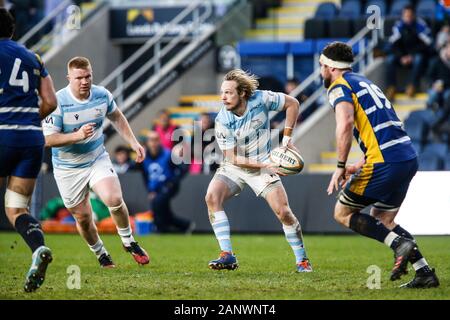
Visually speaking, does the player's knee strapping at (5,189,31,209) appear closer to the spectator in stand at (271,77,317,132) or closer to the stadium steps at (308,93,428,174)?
the stadium steps at (308,93,428,174)

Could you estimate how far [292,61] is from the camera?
2303 centimetres

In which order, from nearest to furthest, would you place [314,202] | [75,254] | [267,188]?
[267,188], [75,254], [314,202]

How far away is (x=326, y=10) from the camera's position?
75.9 ft

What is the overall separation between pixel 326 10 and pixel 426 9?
2.19 m

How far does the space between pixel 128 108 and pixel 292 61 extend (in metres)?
3.65

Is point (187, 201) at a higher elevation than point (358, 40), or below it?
below

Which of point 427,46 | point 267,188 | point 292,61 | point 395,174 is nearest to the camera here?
point 395,174

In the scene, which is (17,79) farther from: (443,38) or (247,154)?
(443,38)

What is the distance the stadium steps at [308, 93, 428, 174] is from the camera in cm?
2048

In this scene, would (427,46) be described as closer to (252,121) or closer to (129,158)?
(129,158)

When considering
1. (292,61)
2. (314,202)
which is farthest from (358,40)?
(314,202)

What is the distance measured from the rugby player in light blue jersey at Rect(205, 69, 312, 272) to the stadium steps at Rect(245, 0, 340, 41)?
1228cm

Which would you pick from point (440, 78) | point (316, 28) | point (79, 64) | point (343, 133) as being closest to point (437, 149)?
point (440, 78)

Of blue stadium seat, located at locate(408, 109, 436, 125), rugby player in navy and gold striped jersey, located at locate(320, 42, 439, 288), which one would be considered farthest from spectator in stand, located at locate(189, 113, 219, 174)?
rugby player in navy and gold striped jersey, located at locate(320, 42, 439, 288)
